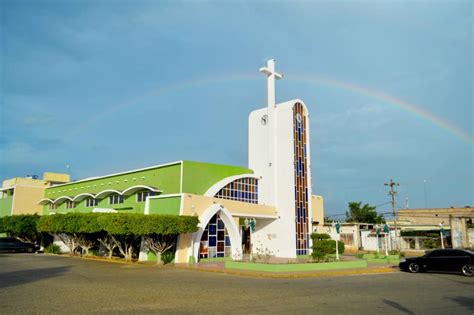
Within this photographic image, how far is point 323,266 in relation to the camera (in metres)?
20.8

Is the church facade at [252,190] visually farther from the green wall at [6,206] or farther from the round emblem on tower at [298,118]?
the green wall at [6,206]

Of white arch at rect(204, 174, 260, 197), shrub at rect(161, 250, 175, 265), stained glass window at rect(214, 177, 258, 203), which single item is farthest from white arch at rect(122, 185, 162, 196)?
shrub at rect(161, 250, 175, 265)

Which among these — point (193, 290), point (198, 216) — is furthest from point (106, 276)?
point (198, 216)

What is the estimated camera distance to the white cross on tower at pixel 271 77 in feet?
121

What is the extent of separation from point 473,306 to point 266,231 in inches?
979

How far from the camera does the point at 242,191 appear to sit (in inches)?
1344

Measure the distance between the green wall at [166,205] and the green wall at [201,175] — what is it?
2499 mm

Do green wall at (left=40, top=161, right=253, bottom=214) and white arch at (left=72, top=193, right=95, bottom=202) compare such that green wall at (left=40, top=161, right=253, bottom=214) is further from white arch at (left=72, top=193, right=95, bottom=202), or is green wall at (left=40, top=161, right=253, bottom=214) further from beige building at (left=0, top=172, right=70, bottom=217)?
beige building at (left=0, top=172, right=70, bottom=217)

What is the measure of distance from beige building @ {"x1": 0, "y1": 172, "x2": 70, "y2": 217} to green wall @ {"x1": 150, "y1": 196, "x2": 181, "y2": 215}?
28.3 m

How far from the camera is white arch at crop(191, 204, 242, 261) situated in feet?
87.4

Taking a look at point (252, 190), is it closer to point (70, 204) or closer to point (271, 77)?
point (271, 77)

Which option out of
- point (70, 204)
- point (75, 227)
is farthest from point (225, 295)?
point (70, 204)

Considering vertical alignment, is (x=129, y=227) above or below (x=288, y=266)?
above

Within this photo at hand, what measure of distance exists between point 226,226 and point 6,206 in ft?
115
